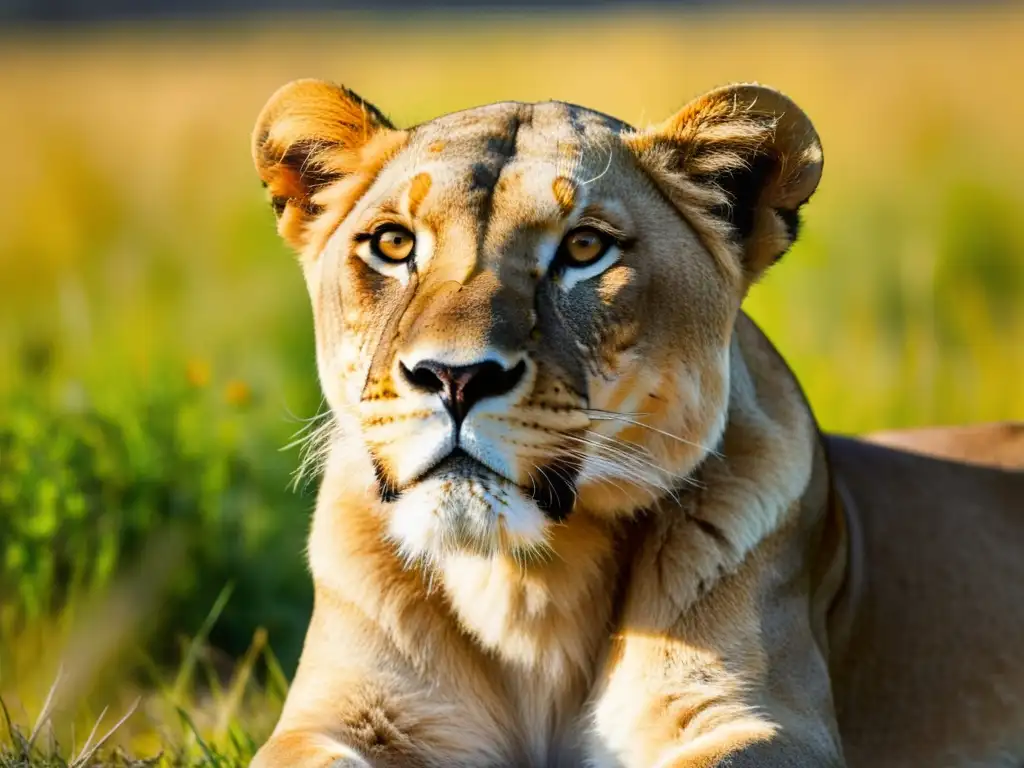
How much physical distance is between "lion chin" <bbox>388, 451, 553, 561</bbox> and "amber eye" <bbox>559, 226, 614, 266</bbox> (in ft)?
1.46

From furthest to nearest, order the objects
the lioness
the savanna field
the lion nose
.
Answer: the savanna field < the lioness < the lion nose

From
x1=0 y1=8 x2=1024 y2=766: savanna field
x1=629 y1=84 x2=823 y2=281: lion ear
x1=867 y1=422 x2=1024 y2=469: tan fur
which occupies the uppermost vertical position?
x1=629 y1=84 x2=823 y2=281: lion ear

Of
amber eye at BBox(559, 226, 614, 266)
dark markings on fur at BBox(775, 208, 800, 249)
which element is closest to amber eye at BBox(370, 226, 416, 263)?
amber eye at BBox(559, 226, 614, 266)

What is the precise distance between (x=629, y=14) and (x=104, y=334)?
469 inches

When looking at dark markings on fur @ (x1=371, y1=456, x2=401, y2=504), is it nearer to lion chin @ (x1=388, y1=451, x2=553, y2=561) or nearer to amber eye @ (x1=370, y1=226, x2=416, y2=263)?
lion chin @ (x1=388, y1=451, x2=553, y2=561)

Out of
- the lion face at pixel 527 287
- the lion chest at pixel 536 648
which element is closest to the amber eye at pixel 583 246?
the lion face at pixel 527 287

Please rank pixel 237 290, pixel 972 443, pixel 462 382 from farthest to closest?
pixel 237 290 → pixel 972 443 → pixel 462 382

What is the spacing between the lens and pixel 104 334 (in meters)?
6.93

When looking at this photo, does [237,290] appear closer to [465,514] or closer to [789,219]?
[789,219]

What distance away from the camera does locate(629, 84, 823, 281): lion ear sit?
125 inches

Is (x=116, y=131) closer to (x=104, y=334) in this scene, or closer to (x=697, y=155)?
(x=104, y=334)

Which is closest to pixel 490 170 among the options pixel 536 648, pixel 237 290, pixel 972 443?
pixel 536 648

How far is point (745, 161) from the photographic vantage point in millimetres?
3213

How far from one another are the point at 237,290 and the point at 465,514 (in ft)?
17.3
